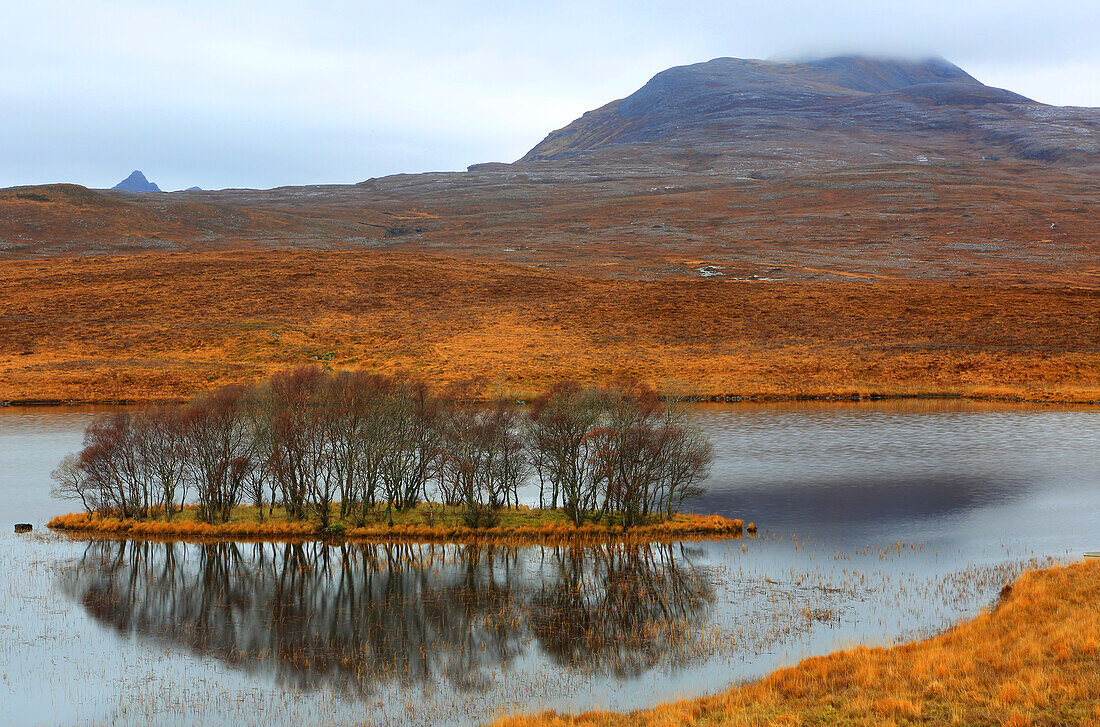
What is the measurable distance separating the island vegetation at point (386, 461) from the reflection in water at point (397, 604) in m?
1.92

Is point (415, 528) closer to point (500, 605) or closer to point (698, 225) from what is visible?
point (500, 605)

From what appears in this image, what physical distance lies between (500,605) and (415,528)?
8705mm

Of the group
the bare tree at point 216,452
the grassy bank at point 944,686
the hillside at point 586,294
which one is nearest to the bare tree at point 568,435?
the bare tree at point 216,452

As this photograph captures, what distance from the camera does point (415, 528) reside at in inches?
Result: 1292

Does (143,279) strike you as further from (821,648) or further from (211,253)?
(821,648)

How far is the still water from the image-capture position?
63.4 feet

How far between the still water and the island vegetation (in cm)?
180

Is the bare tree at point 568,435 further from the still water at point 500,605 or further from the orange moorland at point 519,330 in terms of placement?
the orange moorland at point 519,330

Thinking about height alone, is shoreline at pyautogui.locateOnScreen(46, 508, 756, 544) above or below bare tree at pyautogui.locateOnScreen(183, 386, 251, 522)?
below

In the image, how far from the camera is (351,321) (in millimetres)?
87375

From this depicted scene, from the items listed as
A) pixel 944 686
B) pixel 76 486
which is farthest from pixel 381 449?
pixel 944 686

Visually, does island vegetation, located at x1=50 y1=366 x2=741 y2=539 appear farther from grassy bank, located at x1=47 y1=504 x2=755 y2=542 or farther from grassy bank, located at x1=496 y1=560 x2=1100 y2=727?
grassy bank, located at x1=496 y1=560 x2=1100 y2=727

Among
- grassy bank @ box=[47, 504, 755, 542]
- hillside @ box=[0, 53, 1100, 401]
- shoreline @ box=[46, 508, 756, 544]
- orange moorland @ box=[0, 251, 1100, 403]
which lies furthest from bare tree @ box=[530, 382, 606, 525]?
hillside @ box=[0, 53, 1100, 401]

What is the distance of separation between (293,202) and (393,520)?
566 feet
